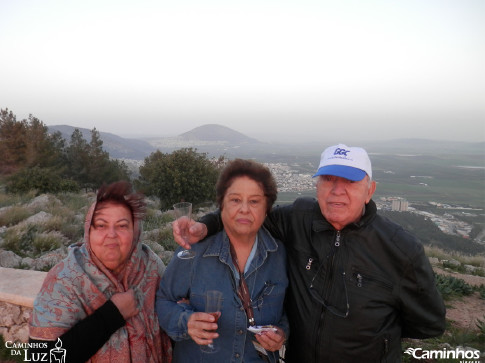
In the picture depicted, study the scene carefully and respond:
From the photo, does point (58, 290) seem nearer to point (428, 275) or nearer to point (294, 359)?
point (294, 359)

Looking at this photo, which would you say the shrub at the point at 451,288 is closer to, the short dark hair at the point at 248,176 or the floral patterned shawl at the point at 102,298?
the short dark hair at the point at 248,176

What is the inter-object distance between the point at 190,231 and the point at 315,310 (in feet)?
3.47

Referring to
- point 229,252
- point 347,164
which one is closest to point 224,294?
point 229,252

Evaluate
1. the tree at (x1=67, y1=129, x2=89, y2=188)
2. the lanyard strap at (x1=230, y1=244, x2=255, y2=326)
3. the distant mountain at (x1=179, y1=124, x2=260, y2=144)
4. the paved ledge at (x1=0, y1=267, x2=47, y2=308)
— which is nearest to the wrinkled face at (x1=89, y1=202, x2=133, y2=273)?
the lanyard strap at (x1=230, y1=244, x2=255, y2=326)

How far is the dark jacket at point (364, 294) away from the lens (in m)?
2.17

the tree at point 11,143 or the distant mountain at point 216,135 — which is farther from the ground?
the distant mountain at point 216,135

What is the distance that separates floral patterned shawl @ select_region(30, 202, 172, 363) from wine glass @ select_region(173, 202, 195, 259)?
35cm

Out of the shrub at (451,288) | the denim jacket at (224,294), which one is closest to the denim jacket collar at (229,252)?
the denim jacket at (224,294)

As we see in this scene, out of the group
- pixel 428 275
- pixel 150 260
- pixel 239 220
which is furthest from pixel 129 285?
pixel 428 275

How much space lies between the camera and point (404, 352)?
394 cm

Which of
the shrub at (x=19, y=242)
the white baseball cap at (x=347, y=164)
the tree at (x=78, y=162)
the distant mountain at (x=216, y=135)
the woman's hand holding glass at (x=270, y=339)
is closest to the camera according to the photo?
the woman's hand holding glass at (x=270, y=339)

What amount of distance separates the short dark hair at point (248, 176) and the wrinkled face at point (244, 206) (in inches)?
1.4

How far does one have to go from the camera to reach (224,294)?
2309 millimetres

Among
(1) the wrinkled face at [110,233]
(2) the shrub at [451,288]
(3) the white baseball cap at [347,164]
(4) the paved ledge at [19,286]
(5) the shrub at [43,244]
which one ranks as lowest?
(2) the shrub at [451,288]
